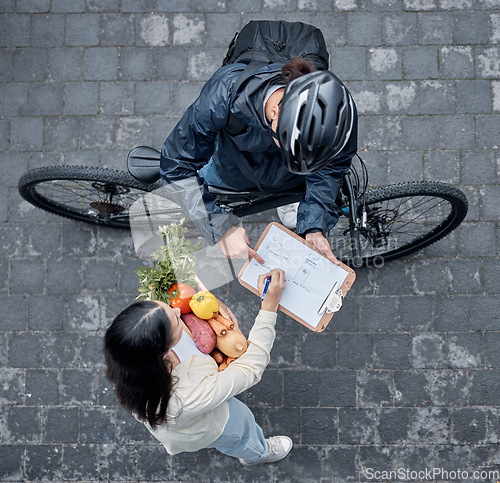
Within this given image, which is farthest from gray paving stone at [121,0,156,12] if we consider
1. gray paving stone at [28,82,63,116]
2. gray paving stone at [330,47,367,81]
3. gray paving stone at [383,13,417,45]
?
gray paving stone at [383,13,417,45]

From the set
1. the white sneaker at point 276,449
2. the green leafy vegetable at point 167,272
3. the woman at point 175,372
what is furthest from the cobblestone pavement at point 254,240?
the green leafy vegetable at point 167,272

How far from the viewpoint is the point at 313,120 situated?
297 cm

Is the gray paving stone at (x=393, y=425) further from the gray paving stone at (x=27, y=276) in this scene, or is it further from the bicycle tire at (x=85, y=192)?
the gray paving stone at (x=27, y=276)

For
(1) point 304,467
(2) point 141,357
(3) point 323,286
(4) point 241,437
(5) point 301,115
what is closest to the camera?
(2) point 141,357

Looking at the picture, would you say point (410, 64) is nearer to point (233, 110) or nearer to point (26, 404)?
→ point (233, 110)

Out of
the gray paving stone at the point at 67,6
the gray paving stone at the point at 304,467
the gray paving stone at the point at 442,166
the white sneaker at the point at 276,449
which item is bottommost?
the gray paving stone at the point at 304,467

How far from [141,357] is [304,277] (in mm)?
1196

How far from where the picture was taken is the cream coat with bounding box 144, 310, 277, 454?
3104 millimetres

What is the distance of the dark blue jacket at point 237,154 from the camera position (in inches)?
125

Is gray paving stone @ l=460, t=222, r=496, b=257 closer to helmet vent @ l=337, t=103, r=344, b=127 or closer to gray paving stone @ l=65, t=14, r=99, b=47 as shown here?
helmet vent @ l=337, t=103, r=344, b=127

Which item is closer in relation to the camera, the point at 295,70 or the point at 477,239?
the point at 295,70

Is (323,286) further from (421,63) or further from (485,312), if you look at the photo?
(421,63)

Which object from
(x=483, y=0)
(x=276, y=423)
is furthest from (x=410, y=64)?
(x=276, y=423)

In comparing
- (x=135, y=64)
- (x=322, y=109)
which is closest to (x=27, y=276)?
(x=135, y=64)
